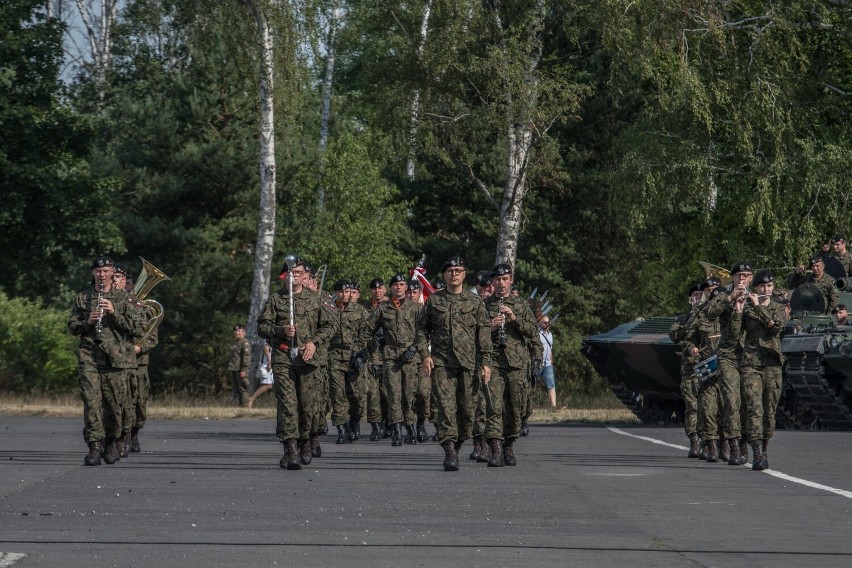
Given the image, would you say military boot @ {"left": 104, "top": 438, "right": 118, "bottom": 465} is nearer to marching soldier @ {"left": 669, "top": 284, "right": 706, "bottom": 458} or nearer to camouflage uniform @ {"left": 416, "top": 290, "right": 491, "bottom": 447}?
camouflage uniform @ {"left": 416, "top": 290, "right": 491, "bottom": 447}

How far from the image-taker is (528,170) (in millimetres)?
38750

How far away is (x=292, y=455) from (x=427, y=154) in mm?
24523

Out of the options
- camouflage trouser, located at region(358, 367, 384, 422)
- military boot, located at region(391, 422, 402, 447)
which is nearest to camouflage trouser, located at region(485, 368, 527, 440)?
military boot, located at region(391, 422, 402, 447)

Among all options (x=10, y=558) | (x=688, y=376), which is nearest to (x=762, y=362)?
(x=688, y=376)

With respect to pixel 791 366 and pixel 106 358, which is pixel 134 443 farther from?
pixel 791 366

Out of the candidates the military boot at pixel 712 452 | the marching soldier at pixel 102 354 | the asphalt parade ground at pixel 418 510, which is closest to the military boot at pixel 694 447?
the asphalt parade ground at pixel 418 510

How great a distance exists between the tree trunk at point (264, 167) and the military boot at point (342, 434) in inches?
495

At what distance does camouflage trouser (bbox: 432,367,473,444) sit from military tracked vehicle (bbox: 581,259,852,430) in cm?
953

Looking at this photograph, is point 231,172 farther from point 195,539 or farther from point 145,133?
point 195,539

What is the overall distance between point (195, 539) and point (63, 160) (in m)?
27.9

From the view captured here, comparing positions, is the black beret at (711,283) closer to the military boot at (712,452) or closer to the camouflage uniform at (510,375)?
the military boot at (712,452)

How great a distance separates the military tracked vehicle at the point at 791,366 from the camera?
82.2ft

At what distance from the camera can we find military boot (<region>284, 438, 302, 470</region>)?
53.6 feet

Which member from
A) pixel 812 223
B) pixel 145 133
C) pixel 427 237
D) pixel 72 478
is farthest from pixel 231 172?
pixel 72 478
